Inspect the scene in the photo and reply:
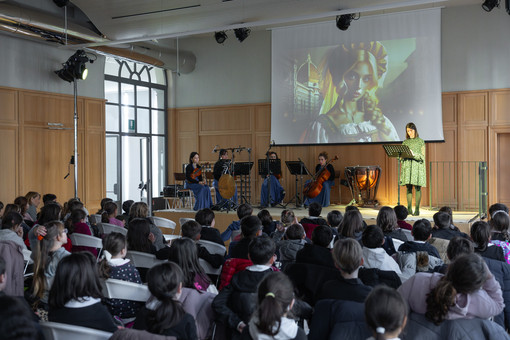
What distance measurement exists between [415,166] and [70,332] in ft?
22.7

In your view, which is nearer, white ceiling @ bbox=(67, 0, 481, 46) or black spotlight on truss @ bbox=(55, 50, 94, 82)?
white ceiling @ bbox=(67, 0, 481, 46)

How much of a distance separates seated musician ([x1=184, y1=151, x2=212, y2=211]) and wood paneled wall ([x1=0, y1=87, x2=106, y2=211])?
298cm

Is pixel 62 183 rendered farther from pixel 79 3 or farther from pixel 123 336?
pixel 123 336

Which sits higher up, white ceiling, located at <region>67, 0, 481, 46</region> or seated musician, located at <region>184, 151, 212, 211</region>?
white ceiling, located at <region>67, 0, 481, 46</region>

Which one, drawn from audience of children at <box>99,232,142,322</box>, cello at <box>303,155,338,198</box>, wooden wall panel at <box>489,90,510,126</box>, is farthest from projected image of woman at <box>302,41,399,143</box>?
audience of children at <box>99,232,142,322</box>

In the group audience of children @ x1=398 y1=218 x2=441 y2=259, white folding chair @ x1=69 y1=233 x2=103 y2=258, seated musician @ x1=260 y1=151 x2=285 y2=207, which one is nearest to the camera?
audience of children @ x1=398 y1=218 x2=441 y2=259

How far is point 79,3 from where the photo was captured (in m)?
9.63

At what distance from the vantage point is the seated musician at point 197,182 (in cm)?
939

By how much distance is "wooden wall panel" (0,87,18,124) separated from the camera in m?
9.62

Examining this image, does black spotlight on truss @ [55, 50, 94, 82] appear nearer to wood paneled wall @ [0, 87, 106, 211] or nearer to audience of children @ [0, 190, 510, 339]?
wood paneled wall @ [0, 87, 106, 211]

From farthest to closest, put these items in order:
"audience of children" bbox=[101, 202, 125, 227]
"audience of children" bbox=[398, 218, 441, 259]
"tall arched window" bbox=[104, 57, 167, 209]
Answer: "tall arched window" bbox=[104, 57, 167, 209] → "audience of children" bbox=[101, 202, 125, 227] → "audience of children" bbox=[398, 218, 441, 259]

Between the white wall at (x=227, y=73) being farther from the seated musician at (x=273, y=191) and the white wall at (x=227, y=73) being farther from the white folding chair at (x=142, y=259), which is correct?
the white folding chair at (x=142, y=259)

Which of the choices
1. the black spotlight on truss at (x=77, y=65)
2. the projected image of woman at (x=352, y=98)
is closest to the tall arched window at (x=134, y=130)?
the black spotlight on truss at (x=77, y=65)

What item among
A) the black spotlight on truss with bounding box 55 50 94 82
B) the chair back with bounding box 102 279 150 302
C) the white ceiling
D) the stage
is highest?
the white ceiling
